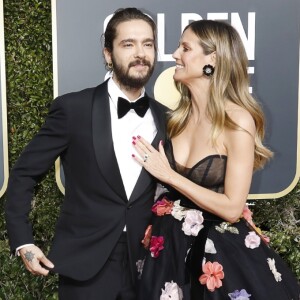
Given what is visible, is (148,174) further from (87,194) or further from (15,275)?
(15,275)

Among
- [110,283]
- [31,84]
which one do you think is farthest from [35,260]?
[31,84]

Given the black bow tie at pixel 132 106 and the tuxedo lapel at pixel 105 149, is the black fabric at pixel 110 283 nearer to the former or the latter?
the tuxedo lapel at pixel 105 149

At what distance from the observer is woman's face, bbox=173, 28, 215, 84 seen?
8.00ft

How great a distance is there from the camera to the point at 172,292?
7.48 feet

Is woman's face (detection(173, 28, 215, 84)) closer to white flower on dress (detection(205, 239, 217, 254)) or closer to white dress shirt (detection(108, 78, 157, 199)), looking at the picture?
white dress shirt (detection(108, 78, 157, 199))

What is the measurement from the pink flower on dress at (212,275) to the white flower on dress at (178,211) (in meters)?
0.22

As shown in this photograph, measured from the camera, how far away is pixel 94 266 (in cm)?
239

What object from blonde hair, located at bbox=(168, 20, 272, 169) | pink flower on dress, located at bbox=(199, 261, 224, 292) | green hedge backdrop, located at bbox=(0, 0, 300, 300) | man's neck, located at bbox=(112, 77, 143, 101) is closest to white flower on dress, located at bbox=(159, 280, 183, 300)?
pink flower on dress, located at bbox=(199, 261, 224, 292)

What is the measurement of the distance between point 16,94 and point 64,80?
0.34 m

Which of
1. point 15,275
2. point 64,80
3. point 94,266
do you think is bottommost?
point 15,275

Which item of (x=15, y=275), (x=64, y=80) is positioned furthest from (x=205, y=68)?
(x=15, y=275)

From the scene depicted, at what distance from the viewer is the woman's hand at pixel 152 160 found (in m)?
2.34

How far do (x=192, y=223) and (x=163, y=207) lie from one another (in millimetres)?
168

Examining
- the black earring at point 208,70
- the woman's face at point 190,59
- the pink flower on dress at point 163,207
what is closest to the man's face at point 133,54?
the woman's face at point 190,59
